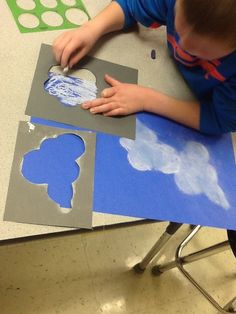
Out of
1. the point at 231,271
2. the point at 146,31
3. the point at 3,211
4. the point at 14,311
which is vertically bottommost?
the point at 14,311

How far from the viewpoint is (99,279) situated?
120 centimetres

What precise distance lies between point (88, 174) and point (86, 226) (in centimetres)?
9

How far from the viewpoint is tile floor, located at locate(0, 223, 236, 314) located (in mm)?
1135

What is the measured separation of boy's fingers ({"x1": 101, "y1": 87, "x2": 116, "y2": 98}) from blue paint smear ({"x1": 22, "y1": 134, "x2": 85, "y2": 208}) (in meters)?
0.12

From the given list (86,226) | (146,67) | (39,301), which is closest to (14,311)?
(39,301)

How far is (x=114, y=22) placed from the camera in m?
0.83

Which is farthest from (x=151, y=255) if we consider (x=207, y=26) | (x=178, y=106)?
(x=207, y=26)

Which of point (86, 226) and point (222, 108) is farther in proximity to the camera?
point (222, 108)

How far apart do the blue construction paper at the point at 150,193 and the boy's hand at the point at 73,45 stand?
0.15 meters

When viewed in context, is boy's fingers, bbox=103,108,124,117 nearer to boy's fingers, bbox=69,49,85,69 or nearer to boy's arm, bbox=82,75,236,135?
boy's arm, bbox=82,75,236,135

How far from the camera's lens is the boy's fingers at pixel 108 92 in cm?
75

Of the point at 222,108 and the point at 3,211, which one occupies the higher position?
the point at 222,108

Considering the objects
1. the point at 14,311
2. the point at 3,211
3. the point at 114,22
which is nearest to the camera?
the point at 3,211

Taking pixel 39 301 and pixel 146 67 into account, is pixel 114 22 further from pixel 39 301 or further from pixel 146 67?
pixel 39 301
